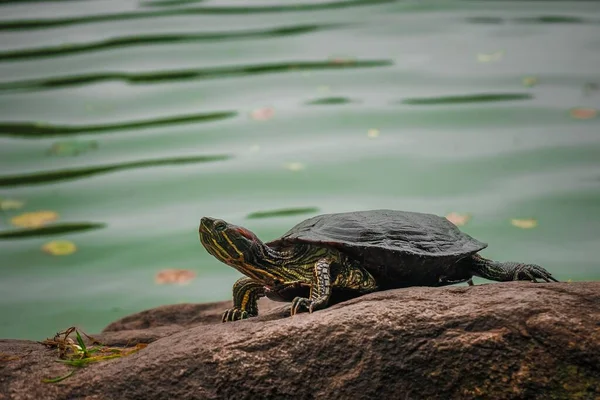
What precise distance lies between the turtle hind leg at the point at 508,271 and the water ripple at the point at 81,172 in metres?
4.18

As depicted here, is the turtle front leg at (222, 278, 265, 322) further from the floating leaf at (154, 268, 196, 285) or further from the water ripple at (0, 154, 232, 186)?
the water ripple at (0, 154, 232, 186)

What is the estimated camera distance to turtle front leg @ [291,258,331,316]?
3133 mm

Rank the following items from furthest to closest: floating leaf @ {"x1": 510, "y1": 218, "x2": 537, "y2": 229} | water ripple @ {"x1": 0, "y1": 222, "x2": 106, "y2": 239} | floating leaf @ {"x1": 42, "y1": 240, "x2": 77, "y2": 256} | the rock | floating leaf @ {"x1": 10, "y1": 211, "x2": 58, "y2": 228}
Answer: floating leaf @ {"x1": 10, "y1": 211, "x2": 58, "y2": 228} < water ripple @ {"x1": 0, "y1": 222, "x2": 106, "y2": 239} < floating leaf @ {"x1": 42, "y1": 240, "x2": 77, "y2": 256} < floating leaf @ {"x1": 510, "y1": 218, "x2": 537, "y2": 229} < the rock

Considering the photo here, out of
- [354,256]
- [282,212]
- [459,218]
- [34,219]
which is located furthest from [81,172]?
[354,256]

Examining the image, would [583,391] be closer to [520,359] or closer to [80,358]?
[520,359]

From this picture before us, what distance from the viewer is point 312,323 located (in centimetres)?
286

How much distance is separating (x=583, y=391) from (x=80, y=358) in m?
1.82

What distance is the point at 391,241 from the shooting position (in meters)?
3.26

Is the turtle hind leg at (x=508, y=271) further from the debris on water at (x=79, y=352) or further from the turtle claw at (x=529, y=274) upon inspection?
the debris on water at (x=79, y=352)

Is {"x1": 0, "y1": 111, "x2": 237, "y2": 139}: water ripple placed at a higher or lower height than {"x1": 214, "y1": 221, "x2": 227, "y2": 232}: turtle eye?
higher

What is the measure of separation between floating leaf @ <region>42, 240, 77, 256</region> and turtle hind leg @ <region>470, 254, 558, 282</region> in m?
3.62

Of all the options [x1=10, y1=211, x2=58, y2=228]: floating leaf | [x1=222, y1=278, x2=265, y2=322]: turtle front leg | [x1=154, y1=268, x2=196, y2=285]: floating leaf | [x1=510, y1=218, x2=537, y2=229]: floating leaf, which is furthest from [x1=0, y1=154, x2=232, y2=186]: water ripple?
[x1=222, y1=278, x2=265, y2=322]: turtle front leg

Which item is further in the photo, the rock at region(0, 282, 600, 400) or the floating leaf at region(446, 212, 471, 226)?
the floating leaf at region(446, 212, 471, 226)

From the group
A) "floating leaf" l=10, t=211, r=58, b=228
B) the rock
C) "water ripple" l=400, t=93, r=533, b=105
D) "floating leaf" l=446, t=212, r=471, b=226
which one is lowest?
the rock
